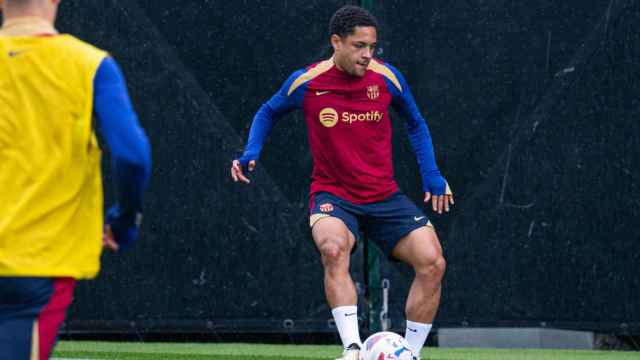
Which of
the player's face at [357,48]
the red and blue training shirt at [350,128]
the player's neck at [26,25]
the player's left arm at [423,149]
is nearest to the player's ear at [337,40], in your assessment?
the player's face at [357,48]

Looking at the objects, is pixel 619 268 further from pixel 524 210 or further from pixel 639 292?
pixel 524 210

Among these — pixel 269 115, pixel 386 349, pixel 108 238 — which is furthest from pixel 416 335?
pixel 108 238

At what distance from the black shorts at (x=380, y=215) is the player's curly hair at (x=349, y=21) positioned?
0.85m

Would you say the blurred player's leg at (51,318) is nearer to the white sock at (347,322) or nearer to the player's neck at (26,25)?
the player's neck at (26,25)

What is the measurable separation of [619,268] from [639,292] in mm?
201

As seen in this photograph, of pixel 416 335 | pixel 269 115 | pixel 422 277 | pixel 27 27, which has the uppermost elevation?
pixel 27 27

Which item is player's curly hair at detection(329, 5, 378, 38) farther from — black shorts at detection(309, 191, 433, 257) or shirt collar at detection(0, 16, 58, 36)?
shirt collar at detection(0, 16, 58, 36)

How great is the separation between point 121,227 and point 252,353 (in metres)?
5.09

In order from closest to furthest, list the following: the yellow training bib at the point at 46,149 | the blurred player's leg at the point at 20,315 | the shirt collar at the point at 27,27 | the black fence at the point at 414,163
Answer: the blurred player's leg at the point at 20,315, the yellow training bib at the point at 46,149, the shirt collar at the point at 27,27, the black fence at the point at 414,163

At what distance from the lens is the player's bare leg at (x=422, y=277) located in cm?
657

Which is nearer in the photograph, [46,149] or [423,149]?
[46,149]

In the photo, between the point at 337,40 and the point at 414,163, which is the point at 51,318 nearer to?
the point at 337,40

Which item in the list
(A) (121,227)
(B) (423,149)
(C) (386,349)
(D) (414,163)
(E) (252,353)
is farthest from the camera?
(D) (414,163)

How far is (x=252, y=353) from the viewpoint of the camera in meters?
8.38
